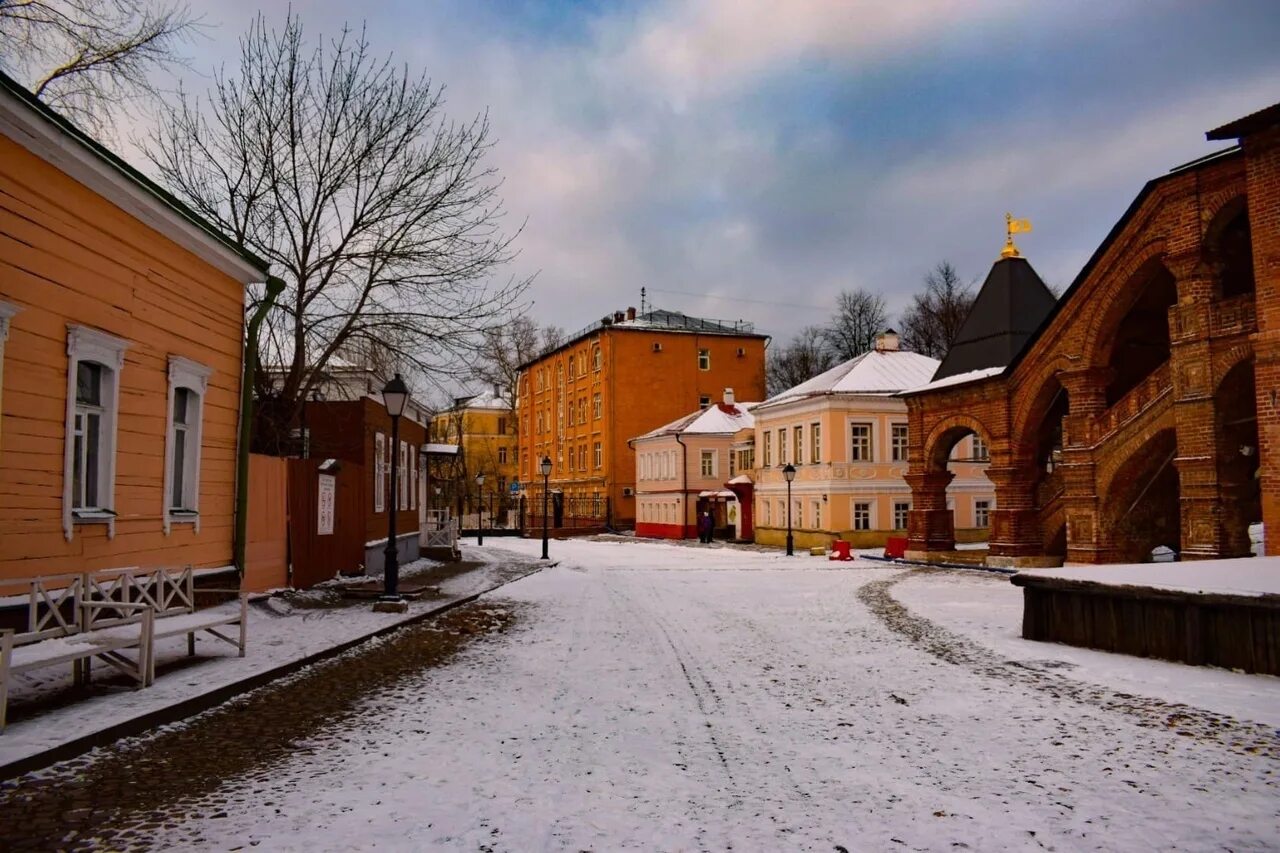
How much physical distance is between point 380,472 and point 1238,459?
18135 mm

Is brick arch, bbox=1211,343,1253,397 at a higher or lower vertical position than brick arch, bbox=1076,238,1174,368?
lower

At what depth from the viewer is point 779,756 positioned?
5.87 m

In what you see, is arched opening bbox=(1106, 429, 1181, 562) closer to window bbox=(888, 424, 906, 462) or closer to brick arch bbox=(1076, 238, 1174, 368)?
brick arch bbox=(1076, 238, 1174, 368)

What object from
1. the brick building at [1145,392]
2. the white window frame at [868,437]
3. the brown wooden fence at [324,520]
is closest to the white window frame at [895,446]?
the white window frame at [868,437]

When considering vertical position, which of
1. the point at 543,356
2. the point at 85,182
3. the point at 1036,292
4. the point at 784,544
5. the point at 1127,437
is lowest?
the point at 784,544

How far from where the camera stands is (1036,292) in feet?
92.8

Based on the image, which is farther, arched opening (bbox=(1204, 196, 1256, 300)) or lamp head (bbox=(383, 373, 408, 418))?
arched opening (bbox=(1204, 196, 1256, 300))

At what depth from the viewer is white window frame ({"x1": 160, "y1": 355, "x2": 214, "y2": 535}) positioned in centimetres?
1117

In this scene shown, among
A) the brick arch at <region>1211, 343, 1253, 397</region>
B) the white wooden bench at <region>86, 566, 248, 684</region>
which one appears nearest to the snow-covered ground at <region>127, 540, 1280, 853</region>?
the white wooden bench at <region>86, 566, 248, 684</region>

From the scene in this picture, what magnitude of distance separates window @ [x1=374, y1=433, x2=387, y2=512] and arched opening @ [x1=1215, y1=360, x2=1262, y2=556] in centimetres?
1746

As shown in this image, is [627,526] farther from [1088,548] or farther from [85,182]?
[85,182]

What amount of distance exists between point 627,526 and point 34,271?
4904cm

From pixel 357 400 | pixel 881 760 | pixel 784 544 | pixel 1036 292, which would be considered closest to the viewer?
pixel 881 760

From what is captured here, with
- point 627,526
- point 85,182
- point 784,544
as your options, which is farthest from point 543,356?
point 85,182
